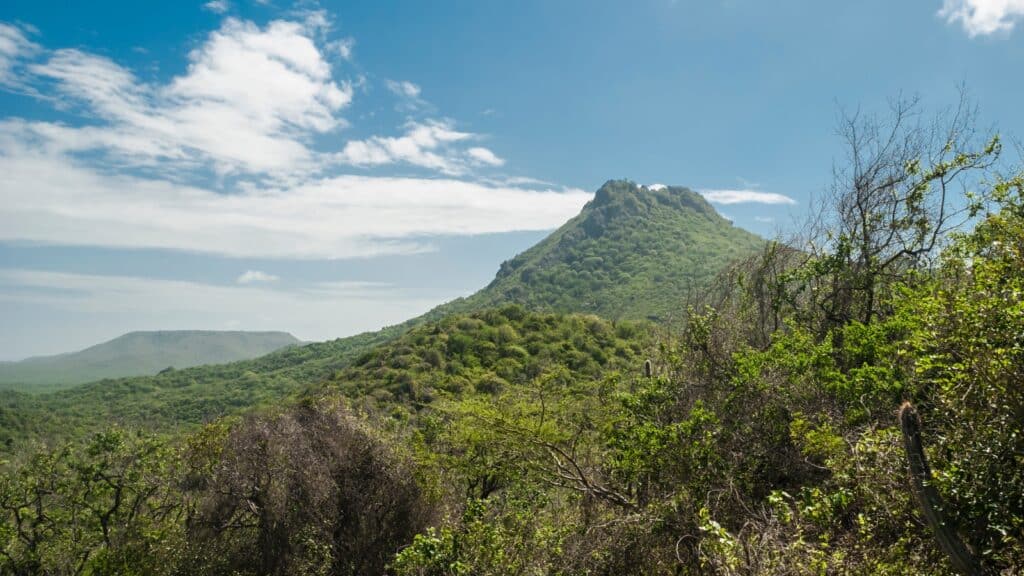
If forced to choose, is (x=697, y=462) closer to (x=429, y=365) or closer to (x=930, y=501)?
(x=930, y=501)

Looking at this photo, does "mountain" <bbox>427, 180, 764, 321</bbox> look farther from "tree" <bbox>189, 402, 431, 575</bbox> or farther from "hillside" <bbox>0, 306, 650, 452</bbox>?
"tree" <bbox>189, 402, 431, 575</bbox>

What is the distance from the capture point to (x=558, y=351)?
5512 centimetres

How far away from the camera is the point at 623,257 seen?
438 ft

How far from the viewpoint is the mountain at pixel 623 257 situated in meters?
103

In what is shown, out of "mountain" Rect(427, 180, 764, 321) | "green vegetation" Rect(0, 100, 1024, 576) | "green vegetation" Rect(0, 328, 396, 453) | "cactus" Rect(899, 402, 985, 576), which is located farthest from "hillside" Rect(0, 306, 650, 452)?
"cactus" Rect(899, 402, 985, 576)

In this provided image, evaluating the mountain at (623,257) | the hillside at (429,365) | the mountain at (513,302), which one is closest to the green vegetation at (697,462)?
the hillside at (429,365)

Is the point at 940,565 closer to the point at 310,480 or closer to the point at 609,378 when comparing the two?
the point at 609,378

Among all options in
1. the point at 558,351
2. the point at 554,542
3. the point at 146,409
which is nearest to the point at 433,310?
the point at 146,409

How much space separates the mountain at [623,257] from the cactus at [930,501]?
74361 millimetres

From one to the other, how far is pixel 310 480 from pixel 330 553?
1.77m

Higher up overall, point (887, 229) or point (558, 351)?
point (887, 229)

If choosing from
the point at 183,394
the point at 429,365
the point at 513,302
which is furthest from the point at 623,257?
the point at 183,394

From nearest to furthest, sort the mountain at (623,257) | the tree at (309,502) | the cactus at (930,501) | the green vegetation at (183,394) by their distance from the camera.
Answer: the cactus at (930,501) < the tree at (309,502) < the green vegetation at (183,394) < the mountain at (623,257)

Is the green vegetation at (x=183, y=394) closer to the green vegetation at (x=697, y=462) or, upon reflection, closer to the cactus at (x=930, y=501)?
the green vegetation at (x=697, y=462)
